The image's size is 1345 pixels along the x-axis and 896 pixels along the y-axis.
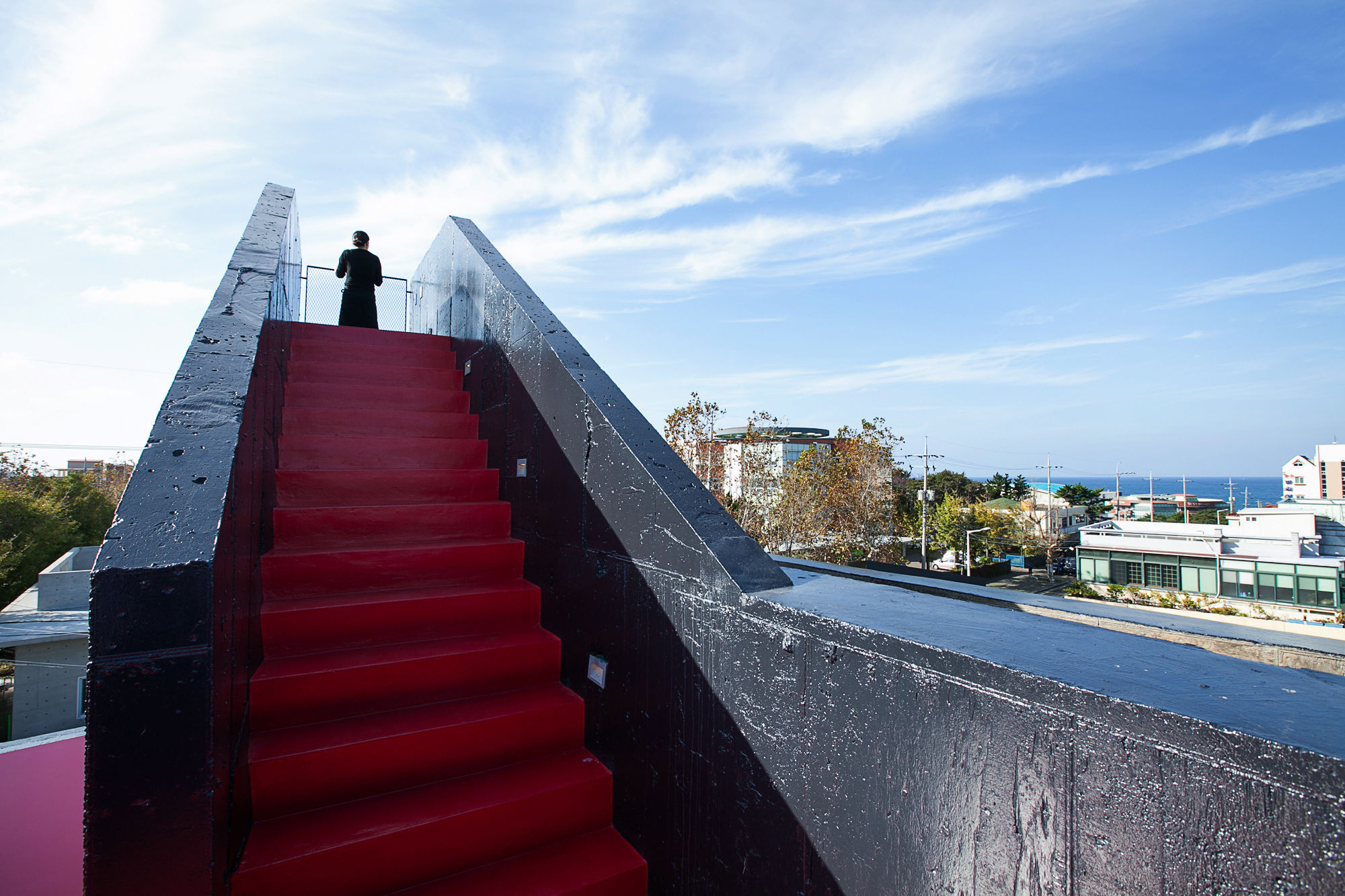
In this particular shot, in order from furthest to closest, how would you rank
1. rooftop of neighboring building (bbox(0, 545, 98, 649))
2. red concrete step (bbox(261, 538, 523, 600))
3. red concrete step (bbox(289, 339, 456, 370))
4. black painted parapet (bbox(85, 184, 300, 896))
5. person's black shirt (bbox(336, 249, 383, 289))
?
rooftop of neighboring building (bbox(0, 545, 98, 649)) < person's black shirt (bbox(336, 249, 383, 289)) < red concrete step (bbox(289, 339, 456, 370)) < red concrete step (bbox(261, 538, 523, 600)) < black painted parapet (bbox(85, 184, 300, 896))

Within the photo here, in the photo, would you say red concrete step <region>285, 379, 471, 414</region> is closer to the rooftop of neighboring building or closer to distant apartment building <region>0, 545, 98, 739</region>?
the rooftop of neighboring building

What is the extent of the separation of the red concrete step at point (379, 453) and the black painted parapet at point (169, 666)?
64.1 inches

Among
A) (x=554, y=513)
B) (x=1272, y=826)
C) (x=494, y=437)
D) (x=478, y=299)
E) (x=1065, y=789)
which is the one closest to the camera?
(x=1272, y=826)

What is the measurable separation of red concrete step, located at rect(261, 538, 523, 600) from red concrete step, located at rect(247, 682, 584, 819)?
2.11ft

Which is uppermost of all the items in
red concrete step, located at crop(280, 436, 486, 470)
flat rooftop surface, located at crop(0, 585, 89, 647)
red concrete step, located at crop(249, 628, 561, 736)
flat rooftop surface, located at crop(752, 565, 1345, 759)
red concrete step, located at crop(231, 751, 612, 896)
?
red concrete step, located at crop(280, 436, 486, 470)

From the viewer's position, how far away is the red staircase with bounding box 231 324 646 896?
2068 mm

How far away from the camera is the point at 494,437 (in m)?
3.76

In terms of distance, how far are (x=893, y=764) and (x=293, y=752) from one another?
2042mm

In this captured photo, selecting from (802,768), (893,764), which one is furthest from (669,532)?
(893,764)

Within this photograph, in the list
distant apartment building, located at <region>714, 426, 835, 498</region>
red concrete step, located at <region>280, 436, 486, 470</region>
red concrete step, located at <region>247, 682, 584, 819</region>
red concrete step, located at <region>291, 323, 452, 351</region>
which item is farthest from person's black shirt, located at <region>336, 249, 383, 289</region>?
distant apartment building, located at <region>714, 426, 835, 498</region>

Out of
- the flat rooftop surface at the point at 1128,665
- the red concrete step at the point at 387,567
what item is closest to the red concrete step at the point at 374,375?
the red concrete step at the point at 387,567

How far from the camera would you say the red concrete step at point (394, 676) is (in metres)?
2.29

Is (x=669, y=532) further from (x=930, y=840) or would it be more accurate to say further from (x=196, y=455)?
(x=196, y=455)

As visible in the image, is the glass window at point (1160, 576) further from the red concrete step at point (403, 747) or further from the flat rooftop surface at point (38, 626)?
the flat rooftop surface at point (38, 626)
